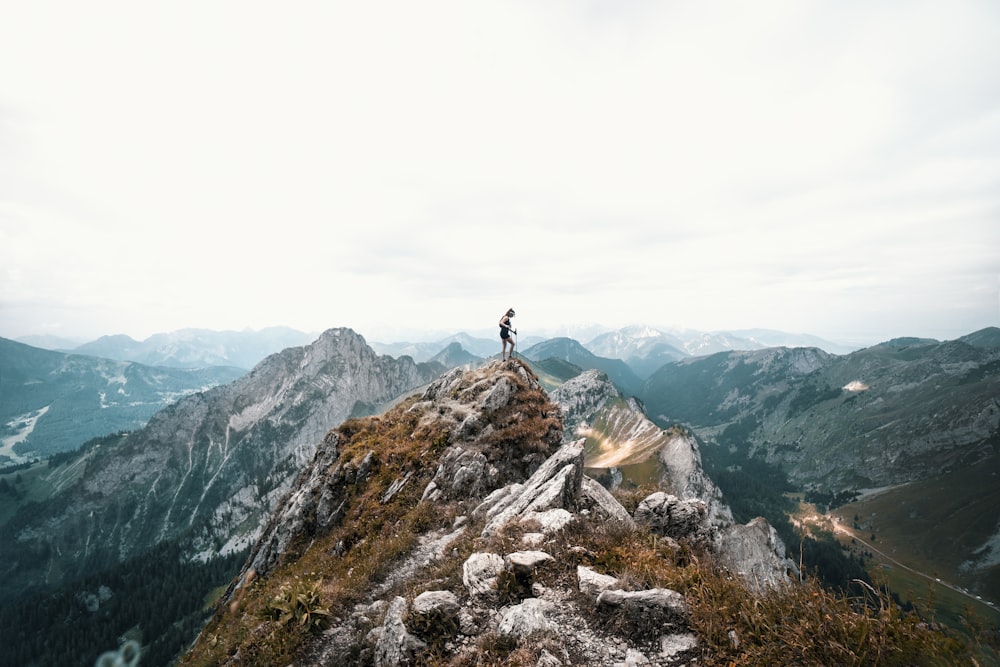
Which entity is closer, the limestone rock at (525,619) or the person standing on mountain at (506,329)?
the limestone rock at (525,619)

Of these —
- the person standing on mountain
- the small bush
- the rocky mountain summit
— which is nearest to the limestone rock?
the rocky mountain summit

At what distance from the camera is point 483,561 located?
10.8 metres

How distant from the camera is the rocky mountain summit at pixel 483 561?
823cm

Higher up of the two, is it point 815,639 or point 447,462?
point 815,639

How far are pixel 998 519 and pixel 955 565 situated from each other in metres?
37.5

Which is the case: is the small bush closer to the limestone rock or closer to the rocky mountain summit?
the rocky mountain summit

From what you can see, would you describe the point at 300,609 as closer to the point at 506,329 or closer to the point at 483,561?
the point at 483,561

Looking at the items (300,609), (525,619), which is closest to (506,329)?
(300,609)

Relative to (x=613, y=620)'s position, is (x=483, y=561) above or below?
below

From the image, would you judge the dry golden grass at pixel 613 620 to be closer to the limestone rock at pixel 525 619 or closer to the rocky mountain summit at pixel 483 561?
the rocky mountain summit at pixel 483 561

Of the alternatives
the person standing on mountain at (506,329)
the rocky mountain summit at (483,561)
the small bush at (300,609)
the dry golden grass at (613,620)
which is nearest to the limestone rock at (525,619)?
the rocky mountain summit at (483,561)

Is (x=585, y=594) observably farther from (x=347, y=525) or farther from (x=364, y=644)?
(x=347, y=525)

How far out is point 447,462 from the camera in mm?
21141

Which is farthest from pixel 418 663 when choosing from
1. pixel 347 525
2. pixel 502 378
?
pixel 502 378
